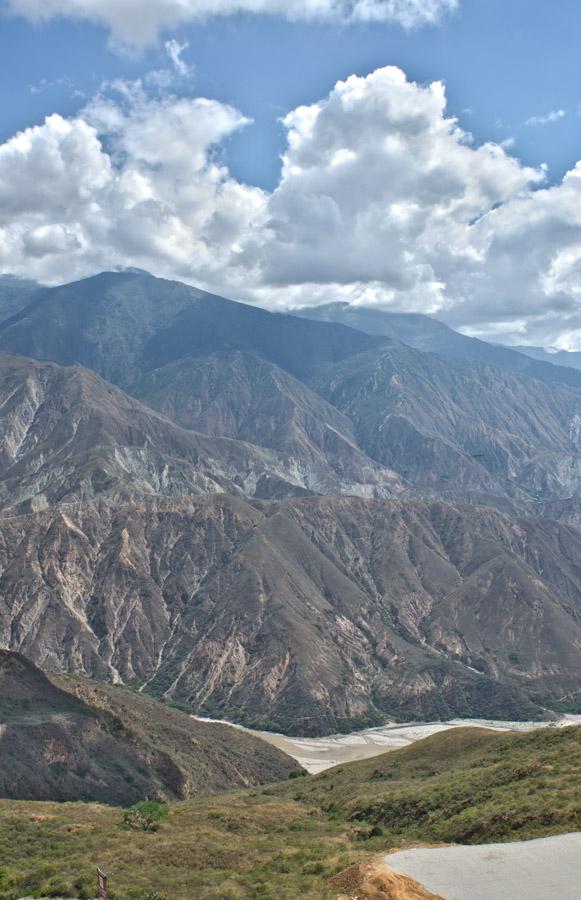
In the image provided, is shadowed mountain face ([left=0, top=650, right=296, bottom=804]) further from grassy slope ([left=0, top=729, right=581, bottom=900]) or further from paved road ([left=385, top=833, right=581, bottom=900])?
paved road ([left=385, top=833, right=581, bottom=900])

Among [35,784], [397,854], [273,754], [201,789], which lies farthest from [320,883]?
[273,754]

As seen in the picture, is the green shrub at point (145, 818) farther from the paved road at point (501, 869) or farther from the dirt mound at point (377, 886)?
the dirt mound at point (377, 886)

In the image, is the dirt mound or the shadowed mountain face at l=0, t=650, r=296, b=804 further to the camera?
the shadowed mountain face at l=0, t=650, r=296, b=804

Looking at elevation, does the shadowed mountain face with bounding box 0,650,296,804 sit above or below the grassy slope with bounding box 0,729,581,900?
below

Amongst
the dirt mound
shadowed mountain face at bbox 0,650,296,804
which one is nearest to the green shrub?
the dirt mound

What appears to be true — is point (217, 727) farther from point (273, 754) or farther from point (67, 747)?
point (67, 747)

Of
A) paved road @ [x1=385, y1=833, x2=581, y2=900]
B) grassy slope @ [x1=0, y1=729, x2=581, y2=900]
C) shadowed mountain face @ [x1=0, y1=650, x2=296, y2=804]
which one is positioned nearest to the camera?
paved road @ [x1=385, y1=833, x2=581, y2=900]

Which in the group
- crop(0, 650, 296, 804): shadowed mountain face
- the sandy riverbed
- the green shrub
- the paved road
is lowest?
the sandy riverbed
